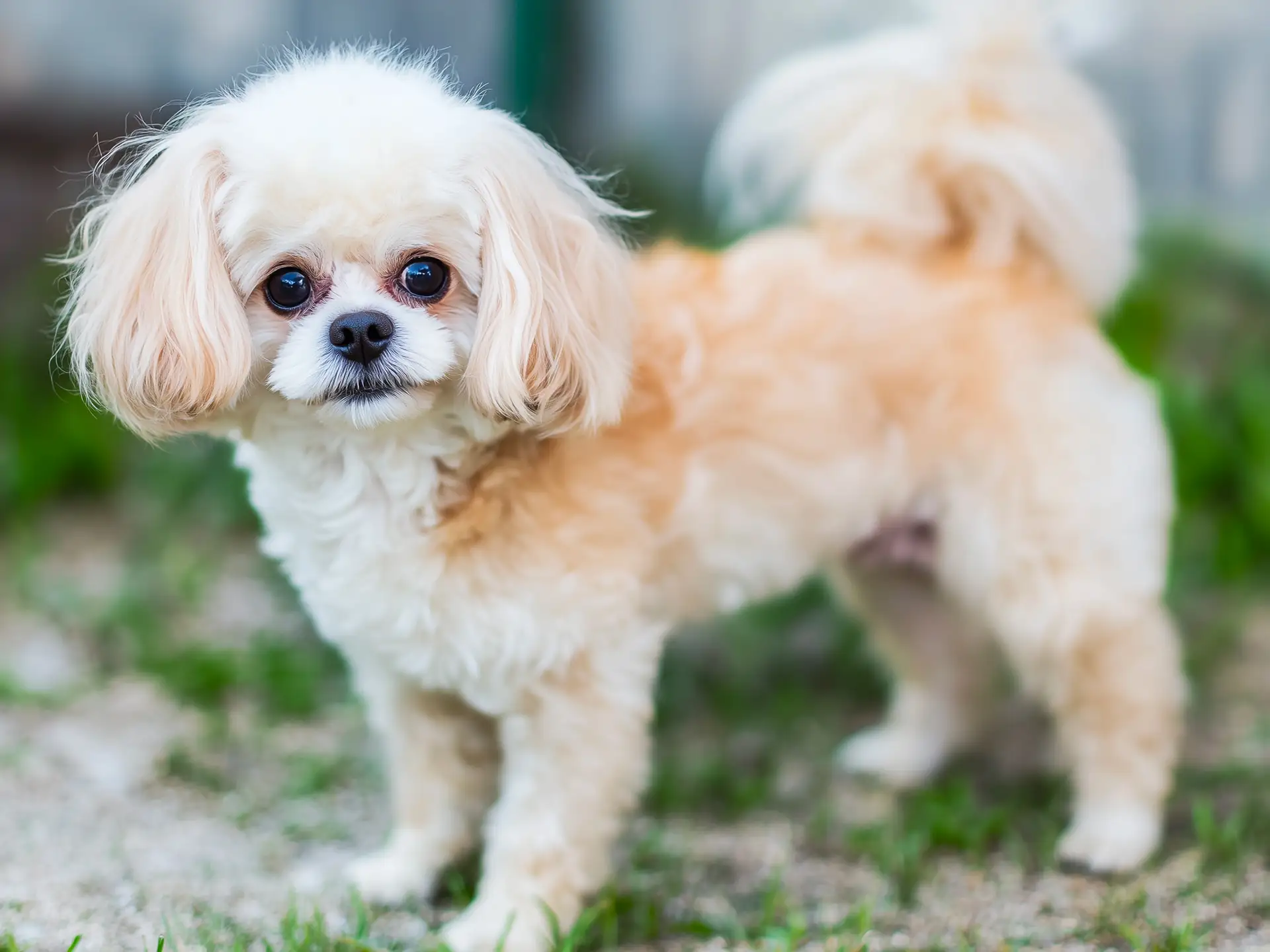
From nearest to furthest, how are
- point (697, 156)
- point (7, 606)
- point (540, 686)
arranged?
point (540, 686) → point (7, 606) → point (697, 156)

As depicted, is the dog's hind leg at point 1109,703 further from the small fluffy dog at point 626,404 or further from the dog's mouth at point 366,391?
the dog's mouth at point 366,391

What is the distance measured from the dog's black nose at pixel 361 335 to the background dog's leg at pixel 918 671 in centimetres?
160

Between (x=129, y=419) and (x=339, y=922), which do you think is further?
(x=339, y=922)

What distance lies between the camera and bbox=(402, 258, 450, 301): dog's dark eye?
6.84ft

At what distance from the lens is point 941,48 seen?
9.46ft

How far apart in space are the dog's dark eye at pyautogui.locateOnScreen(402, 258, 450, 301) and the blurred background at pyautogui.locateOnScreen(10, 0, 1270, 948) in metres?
0.98

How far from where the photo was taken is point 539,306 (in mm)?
2037

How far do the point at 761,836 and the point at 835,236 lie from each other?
4.43 ft

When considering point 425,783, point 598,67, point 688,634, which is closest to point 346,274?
point 425,783

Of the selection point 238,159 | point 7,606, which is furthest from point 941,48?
point 7,606

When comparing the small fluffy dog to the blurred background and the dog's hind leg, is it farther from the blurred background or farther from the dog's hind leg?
the blurred background

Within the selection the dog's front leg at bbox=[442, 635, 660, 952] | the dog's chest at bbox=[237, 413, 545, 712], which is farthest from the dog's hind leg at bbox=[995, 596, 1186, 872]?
the dog's chest at bbox=[237, 413, 545, 712]

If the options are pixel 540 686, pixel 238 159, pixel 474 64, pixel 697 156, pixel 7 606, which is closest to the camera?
pixel 238 159

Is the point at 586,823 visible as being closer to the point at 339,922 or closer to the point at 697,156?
the point at 339,922
